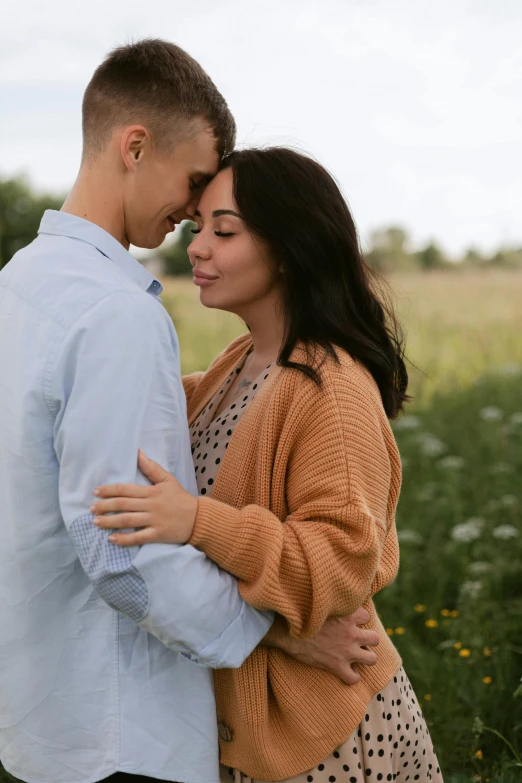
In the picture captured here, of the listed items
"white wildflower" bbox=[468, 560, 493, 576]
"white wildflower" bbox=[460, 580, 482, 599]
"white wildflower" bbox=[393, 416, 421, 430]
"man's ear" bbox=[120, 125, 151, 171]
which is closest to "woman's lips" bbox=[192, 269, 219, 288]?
"man's ear" bbox=[120, 125, 151, 171]

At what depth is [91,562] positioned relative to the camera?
163 cm

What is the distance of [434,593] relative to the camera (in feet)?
14.1

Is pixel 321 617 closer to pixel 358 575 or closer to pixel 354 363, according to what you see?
pixel 358 575

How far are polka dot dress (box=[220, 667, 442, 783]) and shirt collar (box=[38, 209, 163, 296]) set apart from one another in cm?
120

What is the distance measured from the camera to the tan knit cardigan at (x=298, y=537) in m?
1.78

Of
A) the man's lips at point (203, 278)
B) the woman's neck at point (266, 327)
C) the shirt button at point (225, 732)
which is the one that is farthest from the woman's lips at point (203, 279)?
the shirt button at point (225, 732)

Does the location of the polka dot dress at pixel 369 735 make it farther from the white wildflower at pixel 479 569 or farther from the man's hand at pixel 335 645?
the white wildflower at pixel 479 569

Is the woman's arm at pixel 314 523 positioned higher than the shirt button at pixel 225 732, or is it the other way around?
the woman's arm at pixel 314 523

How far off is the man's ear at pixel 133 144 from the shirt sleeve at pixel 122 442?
1.52 ft

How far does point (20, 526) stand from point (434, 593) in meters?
2.99

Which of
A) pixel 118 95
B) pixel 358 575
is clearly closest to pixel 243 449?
pixel 358 575

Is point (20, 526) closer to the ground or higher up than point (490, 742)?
higher up

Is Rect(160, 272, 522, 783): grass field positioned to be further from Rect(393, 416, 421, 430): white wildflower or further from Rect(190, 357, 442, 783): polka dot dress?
Rect(190, 357, 442, 783): polka dot dress

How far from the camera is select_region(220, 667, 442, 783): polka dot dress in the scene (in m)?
2.04
